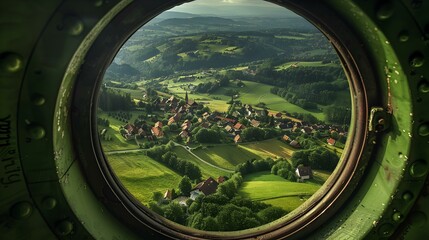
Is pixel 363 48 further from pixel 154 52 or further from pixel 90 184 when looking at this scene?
pixel 154 52

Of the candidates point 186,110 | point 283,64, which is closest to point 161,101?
point 186,110

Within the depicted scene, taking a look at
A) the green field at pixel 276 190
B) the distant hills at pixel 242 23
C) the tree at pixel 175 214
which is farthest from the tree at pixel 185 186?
the distant hills at pixel 242 23

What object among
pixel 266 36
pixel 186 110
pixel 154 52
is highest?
pixel 266 36

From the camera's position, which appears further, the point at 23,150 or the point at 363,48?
the point at 363,48

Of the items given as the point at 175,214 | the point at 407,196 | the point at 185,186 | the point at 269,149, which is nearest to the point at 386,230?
the point at 407,196

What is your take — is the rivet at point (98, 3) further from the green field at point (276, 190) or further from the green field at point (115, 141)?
the green field at point (115, 141)

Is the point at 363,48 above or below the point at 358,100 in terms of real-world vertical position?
above

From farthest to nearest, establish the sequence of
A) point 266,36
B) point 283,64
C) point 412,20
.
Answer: point 266,36 < point 283,64 < point 412,20

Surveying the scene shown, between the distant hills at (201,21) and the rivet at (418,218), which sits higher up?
the distant hills at (201,21)
